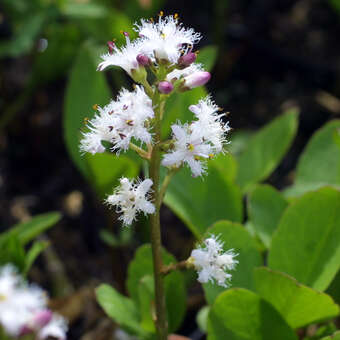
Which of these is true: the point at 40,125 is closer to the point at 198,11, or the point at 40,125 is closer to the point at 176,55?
the point at 198,11

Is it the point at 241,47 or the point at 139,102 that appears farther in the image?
the point at 241,47

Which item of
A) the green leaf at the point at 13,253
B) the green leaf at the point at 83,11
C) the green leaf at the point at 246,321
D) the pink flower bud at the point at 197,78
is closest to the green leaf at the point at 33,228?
the green leaf at the point at 13,253

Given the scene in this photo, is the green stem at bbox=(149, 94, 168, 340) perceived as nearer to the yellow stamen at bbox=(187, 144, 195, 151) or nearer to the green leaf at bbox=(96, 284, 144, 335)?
the yellow stamen at bbox=(187, 144, 195, 151)

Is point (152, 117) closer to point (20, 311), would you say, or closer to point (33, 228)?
point (20, 311)

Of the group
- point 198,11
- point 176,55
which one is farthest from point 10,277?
point 198,11

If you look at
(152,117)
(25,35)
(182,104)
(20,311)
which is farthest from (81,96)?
(20,311)

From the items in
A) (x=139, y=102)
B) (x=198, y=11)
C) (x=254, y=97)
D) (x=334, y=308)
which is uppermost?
(x=198, y=11)

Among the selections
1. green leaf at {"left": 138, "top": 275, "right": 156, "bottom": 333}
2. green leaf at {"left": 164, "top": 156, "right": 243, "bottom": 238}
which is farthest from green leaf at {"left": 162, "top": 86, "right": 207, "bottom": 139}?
green leaf at {"left": 138, "top": 275, "right": 156, "bottom": 333}
